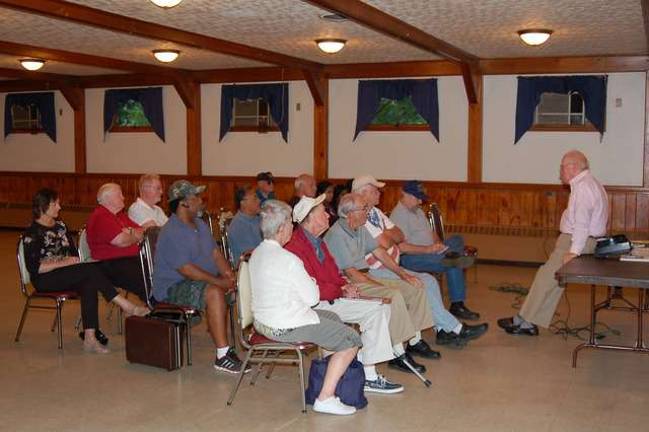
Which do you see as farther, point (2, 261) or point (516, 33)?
point (2, 261)

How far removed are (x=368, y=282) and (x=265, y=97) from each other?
6.57m

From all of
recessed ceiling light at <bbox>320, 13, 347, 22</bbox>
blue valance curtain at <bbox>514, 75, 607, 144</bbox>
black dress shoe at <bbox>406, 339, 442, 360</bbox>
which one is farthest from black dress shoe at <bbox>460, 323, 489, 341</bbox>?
blue valance curtain at <bbox>514, 75, 607, 144</bbox>

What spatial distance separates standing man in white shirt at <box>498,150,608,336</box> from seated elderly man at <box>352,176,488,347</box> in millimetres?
420

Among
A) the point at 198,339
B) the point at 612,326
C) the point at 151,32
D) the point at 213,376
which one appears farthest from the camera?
the point at 151,32

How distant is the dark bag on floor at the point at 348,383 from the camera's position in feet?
14.4

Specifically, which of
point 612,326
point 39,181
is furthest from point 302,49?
point 39,181

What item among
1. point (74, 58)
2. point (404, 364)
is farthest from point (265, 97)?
point (404, 364)

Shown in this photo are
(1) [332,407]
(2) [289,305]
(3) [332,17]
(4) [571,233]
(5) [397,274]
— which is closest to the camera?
(2) [289,305]

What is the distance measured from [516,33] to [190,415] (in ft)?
16.0

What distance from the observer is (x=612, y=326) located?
6496mm

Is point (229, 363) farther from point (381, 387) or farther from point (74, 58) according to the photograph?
point (74, 58)

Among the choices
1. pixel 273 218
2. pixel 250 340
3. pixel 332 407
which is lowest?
pixel 332 407

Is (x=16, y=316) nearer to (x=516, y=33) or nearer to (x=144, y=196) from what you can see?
(x=144, y=196)

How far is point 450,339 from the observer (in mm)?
5754
